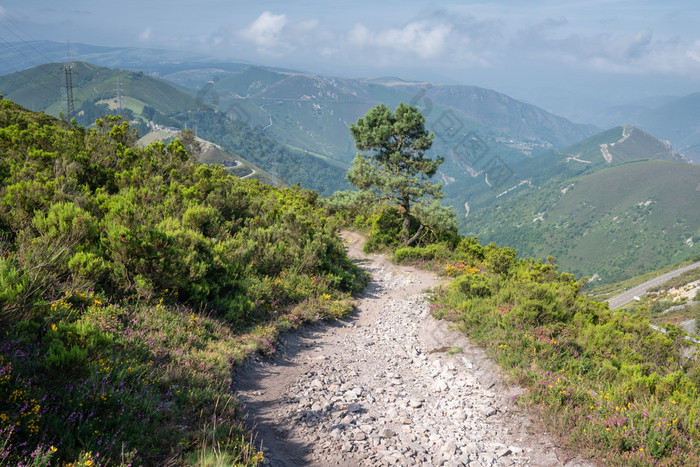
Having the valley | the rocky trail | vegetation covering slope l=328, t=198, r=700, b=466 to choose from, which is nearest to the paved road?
vegetation covering slope l=328, t=198, r=700, b=466

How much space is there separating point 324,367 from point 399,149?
17.2 m

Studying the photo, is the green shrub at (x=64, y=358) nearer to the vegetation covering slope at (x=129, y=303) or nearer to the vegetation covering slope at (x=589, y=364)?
the vegetation covering slope at (x=129, y=303)

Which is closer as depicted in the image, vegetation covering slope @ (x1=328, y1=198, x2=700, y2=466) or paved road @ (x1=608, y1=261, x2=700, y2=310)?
vegetation covering slope @ (x1=328, y1=198, x2=700, y2=466)

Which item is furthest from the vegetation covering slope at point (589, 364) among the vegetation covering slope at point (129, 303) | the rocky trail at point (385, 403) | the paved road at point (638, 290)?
the paved road at point (638, 290)

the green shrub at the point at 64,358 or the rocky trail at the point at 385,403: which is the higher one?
the green shrub at the point at 64,358

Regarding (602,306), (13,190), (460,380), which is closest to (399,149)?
(602,306)

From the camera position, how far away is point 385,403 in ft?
21.6

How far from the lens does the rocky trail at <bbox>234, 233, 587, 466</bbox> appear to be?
5.14 metres

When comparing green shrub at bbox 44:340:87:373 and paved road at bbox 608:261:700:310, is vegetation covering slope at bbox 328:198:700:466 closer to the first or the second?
green shrub at bbox 44:340:87:373

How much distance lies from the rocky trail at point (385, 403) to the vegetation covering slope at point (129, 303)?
0.68m

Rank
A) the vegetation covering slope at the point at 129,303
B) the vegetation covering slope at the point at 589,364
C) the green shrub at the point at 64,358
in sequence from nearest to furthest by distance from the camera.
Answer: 1. the vegetation covering slope at the point at 129,303
2. the green shrub at the point at 64,358
3. the vegetation covering slope at the point at 589,364

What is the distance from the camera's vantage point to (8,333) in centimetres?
364

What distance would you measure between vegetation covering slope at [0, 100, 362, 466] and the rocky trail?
2.23 ft

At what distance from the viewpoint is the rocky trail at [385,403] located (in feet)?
16.9
